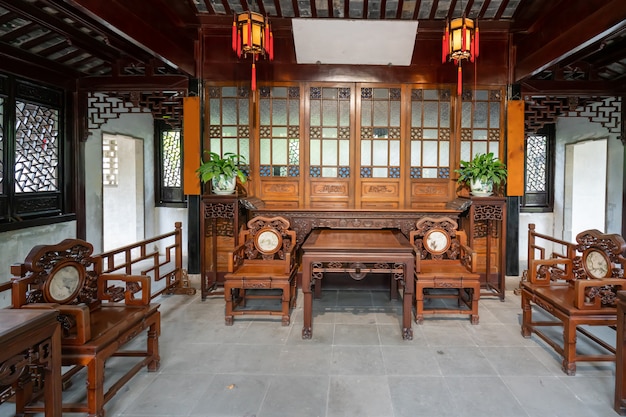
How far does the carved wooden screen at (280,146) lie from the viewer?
14.8 feet

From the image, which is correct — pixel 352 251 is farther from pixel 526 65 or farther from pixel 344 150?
pixel 526 65

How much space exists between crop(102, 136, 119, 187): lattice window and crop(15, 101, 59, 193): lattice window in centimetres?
223

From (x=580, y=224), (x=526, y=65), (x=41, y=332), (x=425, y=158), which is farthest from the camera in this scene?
(x=580, y=224)

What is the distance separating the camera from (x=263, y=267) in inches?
143

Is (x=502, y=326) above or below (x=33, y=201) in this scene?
below

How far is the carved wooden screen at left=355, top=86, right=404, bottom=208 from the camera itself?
4512mm

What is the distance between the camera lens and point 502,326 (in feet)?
11.0

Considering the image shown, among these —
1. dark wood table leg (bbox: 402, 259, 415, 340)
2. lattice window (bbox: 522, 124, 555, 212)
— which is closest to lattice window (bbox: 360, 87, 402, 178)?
dark wood table leg (bbox: 402, 259, 415, 340)

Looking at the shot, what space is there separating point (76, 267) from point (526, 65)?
4677 mm

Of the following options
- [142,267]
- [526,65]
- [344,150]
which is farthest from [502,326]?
[142,267]

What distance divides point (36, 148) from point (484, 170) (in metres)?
5.14

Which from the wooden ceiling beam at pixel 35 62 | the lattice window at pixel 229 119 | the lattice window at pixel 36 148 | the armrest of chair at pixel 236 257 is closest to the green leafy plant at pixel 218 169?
the lattice window at pixel 229 119

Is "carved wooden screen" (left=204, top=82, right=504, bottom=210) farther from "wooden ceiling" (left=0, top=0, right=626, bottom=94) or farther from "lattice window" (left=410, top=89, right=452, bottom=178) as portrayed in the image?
"wooden ceiling" (left=0, top=0, right=626, bottom=94)

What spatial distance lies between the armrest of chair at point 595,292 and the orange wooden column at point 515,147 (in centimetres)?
206
